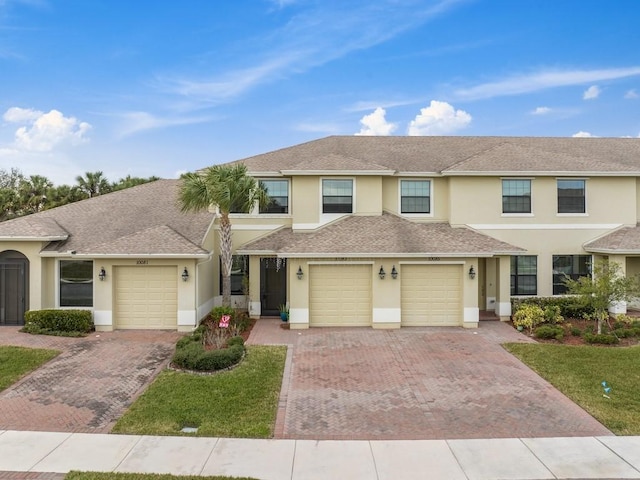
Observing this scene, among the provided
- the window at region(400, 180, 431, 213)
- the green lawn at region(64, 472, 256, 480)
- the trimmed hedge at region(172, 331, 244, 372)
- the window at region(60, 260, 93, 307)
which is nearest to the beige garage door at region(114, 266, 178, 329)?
the window at region(60, 260, 93, 307)

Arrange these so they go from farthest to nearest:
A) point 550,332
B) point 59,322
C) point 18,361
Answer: point 59,322, point 550,332, point 18,361

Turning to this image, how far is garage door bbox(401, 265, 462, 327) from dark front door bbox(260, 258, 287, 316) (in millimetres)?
5395

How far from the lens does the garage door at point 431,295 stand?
1642cm

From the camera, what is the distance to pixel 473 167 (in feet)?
61.7

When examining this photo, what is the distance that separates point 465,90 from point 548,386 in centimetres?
2034

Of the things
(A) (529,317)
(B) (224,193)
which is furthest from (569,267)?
(B) (224,193)

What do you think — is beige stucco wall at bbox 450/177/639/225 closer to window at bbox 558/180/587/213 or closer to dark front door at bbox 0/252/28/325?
window at bbox 558/180/587/213

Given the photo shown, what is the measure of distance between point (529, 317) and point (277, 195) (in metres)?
12.0

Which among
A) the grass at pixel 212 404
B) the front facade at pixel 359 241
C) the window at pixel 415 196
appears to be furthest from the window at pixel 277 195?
the grass at pixel 212 404

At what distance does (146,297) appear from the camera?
1606 centimetres

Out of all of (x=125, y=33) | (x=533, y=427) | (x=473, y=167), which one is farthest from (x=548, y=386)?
(x=125, y=33)

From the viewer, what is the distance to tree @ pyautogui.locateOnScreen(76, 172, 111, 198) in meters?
32.1

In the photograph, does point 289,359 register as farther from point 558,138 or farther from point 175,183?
point 558,138

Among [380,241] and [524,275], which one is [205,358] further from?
[524,275]
